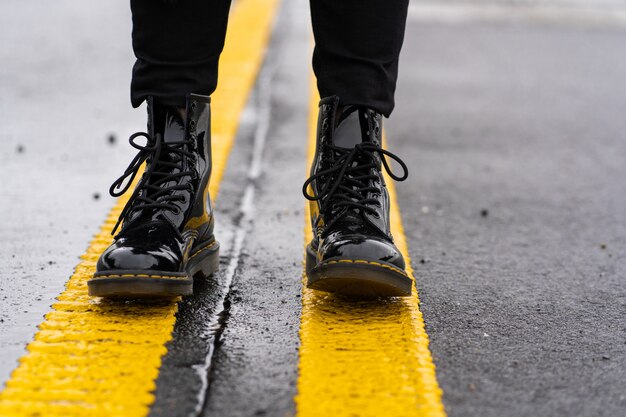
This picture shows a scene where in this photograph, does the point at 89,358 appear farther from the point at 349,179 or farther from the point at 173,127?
the point at 349,179

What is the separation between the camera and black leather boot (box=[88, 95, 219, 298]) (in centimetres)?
203

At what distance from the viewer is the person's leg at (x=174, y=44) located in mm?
2189

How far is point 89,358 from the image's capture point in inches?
71.4

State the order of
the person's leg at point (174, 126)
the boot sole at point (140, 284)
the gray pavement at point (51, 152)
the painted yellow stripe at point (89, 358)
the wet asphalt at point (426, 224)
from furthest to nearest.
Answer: the gray pavement at point (51, 152)
the person's leg at point (174, 126)
the boot sole at point (140, 284)
the wet asphalt at point (426, 224)
the painted yellow stripe at point (89, 358)

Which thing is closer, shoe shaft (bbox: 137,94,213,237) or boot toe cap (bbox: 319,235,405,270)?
boot toe cap (bbox: 319,235,405,270)

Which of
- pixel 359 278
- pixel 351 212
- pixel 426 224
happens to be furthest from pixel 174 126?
pixel 426 224

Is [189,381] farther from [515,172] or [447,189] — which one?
[515,172]

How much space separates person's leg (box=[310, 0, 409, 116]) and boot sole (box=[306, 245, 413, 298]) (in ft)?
1.44

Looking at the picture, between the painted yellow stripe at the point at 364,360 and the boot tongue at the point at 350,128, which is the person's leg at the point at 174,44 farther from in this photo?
the painted yellow stripe at the point at 364,360

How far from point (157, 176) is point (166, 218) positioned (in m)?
0.13

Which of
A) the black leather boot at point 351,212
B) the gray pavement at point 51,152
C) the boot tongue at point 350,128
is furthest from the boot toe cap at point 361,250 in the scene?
the gray pavement at point 51,152

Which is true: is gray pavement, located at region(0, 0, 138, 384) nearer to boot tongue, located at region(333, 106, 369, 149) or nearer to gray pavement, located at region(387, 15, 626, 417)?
boot tongue, located at region(333, 106, 369, 149)

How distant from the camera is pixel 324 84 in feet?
7.64

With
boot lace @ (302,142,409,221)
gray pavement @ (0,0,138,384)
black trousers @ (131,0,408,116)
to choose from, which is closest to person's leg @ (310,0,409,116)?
black trousers @ (131,0,408,116)
